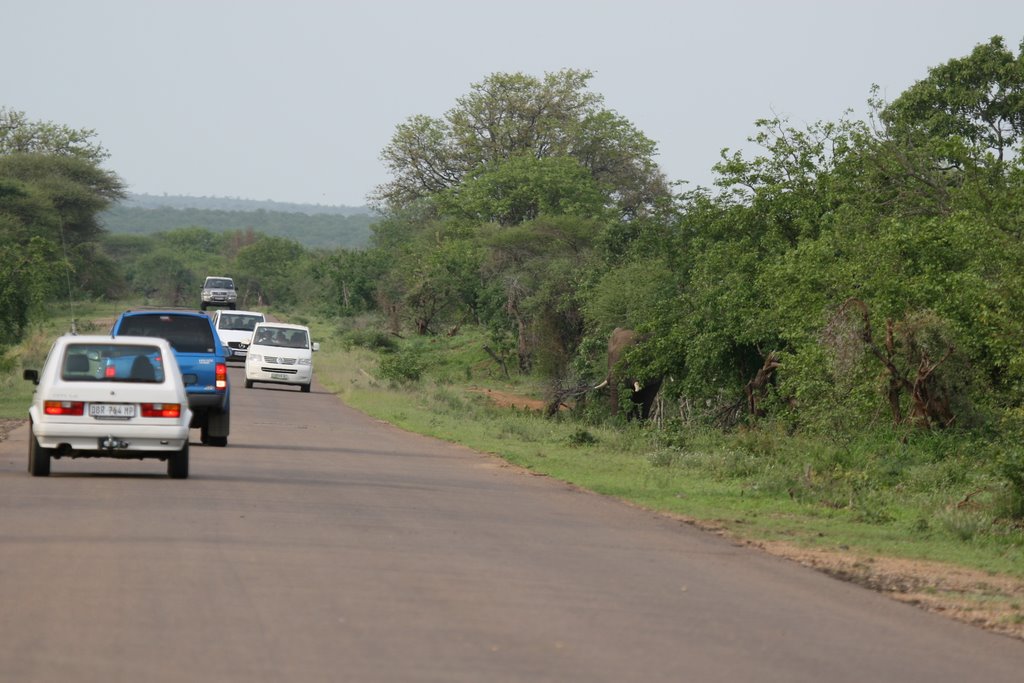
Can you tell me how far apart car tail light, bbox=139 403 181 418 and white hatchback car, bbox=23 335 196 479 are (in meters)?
0.01

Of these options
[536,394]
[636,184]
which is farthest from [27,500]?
[636,184]

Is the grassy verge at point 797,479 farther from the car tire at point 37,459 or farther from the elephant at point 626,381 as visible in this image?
the car tire at point 37,459

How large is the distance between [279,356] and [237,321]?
258 inches

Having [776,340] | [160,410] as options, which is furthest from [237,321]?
[160,410]

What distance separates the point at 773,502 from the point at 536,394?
28.9 meters

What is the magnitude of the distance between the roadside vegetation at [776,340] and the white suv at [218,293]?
18.0 feet

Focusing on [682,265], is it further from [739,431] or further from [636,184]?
[636,184]

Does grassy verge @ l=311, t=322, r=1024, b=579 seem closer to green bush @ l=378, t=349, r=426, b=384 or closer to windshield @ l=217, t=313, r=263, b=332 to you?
green bush @ l=378, t=349, r=426, b=384

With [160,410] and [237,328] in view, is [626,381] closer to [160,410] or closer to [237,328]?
[237,328]

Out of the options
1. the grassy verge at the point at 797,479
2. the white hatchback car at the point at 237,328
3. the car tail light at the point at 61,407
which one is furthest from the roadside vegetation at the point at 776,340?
the car tail light at the point at 61,407

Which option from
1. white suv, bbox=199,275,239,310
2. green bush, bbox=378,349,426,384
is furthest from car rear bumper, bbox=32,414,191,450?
white suv, bbox=199,275,239,310

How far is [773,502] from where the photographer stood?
1825cm

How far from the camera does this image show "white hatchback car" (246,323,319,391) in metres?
41.0

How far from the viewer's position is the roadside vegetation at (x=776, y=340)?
19266 millimetres
